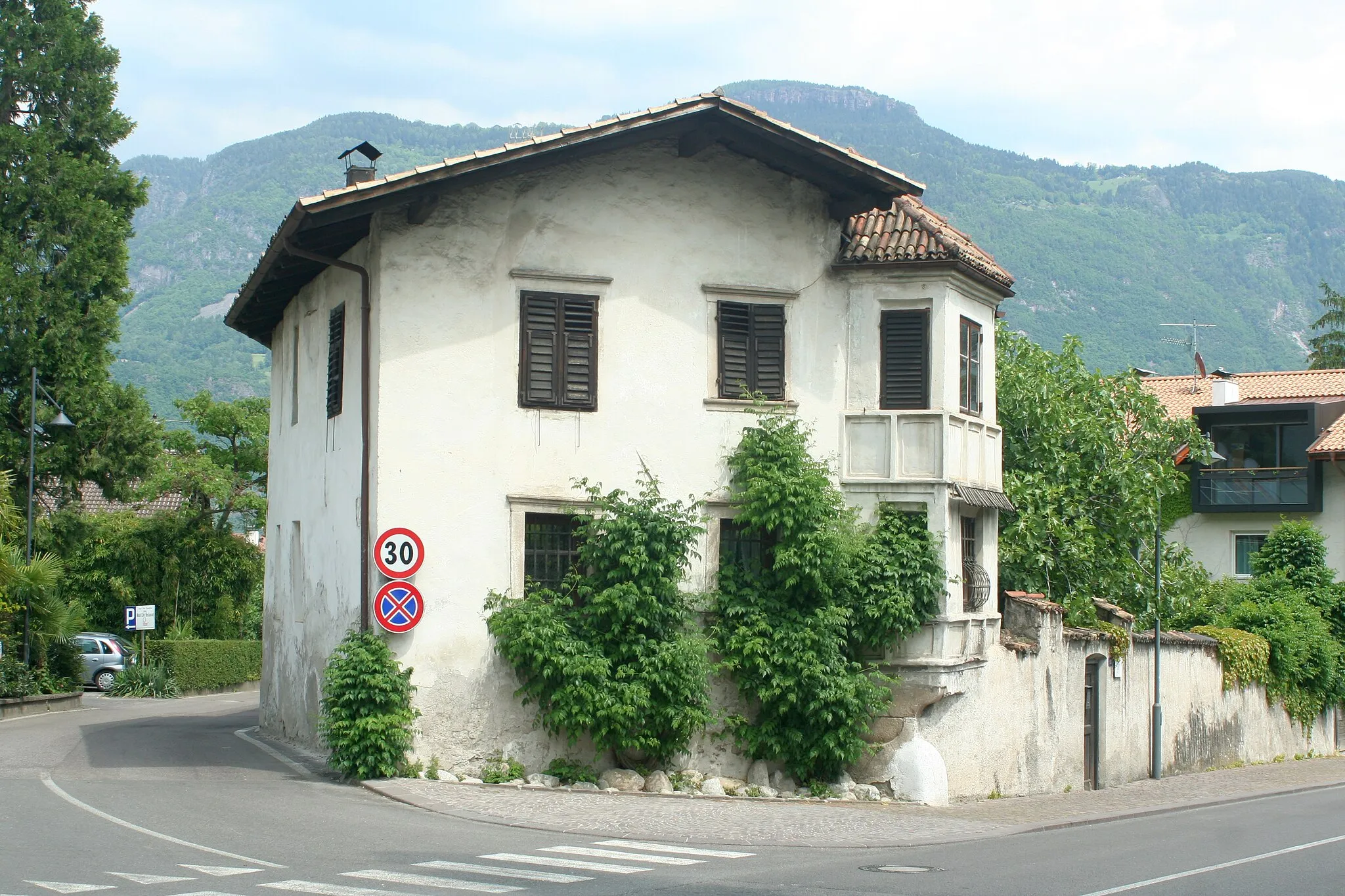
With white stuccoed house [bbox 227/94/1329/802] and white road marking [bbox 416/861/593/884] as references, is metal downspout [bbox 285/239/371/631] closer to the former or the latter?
white stuccoed house [bbox 227/94/1329/802]

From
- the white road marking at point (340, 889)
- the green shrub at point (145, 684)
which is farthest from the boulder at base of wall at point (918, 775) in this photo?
the green shrub at point (145, 684)

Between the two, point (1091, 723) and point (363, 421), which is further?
point (1091, 723)

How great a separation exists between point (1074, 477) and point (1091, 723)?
6.01 m

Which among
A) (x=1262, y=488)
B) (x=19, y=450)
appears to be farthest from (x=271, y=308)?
(x=1262, y=488)

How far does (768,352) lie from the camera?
66.8 ft

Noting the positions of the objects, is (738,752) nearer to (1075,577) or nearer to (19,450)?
Answer: (1075,577)

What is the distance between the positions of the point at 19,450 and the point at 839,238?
2400cm

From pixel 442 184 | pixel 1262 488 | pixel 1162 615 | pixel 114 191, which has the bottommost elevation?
pixel 1162 615

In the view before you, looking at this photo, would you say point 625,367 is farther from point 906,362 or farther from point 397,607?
point 397,607

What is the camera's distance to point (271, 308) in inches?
992

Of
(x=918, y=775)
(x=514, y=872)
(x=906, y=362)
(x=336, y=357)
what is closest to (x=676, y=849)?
(x=514, y=872)

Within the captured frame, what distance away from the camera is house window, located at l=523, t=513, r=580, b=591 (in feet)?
63.0

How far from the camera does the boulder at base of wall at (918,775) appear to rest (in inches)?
787

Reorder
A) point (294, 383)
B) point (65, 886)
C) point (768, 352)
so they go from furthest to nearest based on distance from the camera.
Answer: point (294, 383) < point (768, 352) < point (65, 886)
